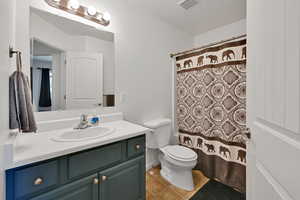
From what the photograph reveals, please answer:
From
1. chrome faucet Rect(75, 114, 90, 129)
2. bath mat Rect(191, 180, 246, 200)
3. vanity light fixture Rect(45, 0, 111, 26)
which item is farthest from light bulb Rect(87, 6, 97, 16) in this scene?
bath mat Rect(191, 180, 246, 200)

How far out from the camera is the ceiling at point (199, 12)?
1727mm

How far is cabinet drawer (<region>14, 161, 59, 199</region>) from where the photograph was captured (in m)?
0.70

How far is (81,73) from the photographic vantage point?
1.45 m

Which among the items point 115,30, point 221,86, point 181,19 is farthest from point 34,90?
point 181,19

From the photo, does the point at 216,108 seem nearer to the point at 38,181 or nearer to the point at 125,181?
the point at 125,181

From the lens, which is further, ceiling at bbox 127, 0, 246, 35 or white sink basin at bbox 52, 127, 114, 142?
ceiling at bbox 127, 0, 246, 35

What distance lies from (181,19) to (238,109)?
1572mm

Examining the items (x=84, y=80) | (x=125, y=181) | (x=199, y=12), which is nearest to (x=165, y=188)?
(x=125, y=181)

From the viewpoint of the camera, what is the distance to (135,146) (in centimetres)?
119

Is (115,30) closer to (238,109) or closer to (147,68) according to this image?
(147,68)

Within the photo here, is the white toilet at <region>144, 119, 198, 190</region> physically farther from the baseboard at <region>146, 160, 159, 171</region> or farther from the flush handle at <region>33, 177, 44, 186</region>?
the flush handle at <region>33, 177, 44, 186</region>

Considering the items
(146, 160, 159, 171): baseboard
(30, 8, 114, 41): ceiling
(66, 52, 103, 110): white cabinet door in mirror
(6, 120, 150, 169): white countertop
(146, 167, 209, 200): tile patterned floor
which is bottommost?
(146, 167, 209, 200): tile patterned floor

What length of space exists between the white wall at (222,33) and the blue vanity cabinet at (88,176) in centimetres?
219

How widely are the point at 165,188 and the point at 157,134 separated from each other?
25.3 inches
